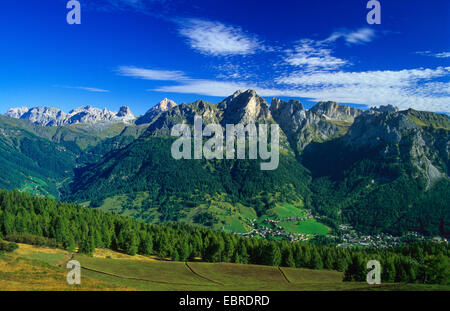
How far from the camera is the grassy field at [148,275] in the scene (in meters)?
54.9

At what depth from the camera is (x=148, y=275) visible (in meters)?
77.2

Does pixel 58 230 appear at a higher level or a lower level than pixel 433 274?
higher

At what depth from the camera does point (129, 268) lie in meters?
83.1

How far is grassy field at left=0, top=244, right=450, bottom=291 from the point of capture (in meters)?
54.9

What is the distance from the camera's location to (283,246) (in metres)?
119

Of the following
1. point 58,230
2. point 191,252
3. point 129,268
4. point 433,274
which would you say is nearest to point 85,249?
point 58,230
